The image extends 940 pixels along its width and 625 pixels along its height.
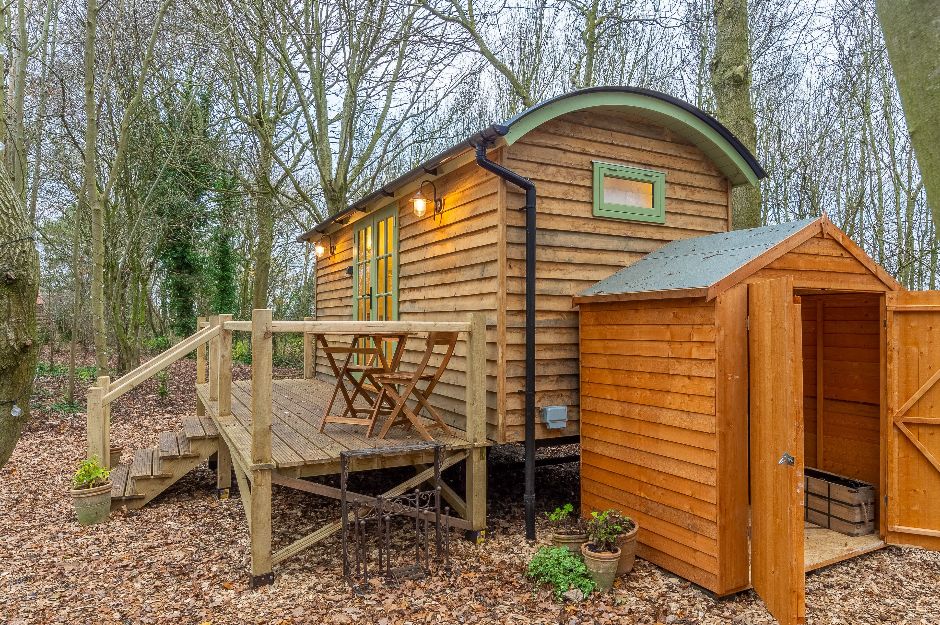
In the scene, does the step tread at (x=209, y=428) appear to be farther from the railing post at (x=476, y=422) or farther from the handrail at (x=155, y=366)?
the railing post at (x=476, y=422)

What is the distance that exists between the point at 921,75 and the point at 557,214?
3085 mm

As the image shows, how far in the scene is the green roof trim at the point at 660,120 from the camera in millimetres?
4771

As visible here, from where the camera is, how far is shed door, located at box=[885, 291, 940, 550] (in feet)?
14.8

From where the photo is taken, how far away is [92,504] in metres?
5.01

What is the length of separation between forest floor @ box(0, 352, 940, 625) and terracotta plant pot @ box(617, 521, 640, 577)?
88 millimetres

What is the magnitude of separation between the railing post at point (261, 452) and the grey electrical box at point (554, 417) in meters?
2.36

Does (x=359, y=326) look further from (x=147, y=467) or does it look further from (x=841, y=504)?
(x=841, y=504)

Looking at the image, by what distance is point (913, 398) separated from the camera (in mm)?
4523

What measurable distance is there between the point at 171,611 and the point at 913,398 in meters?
5.79

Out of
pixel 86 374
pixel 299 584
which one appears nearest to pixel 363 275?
pixel 299 584

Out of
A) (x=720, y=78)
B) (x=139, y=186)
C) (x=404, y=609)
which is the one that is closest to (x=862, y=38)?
(x=720, y=78)

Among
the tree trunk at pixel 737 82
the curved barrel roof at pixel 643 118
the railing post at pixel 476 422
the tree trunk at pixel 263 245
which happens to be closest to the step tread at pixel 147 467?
the railing post at pixel 476 422

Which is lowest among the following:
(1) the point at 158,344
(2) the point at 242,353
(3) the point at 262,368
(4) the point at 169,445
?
(4) the point at 169,445

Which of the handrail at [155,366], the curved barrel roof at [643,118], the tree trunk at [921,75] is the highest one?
the curved barrel roof at [643,118]
